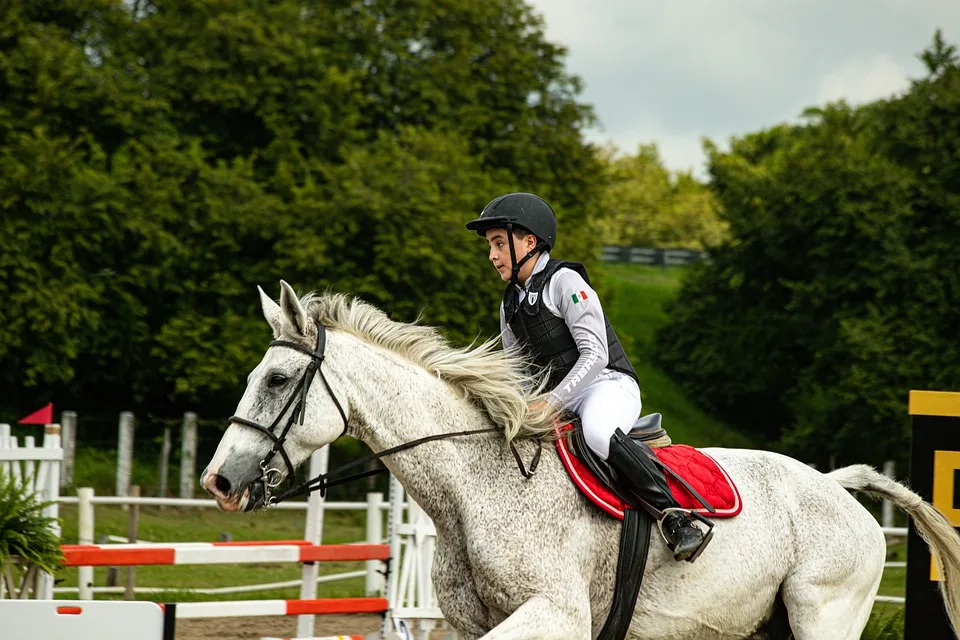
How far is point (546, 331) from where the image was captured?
17.4 ft

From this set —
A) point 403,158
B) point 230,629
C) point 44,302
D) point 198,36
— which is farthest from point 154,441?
point 230,629

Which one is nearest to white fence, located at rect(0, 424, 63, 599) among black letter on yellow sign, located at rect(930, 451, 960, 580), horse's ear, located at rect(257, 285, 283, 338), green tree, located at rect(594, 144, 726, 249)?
horse's ear, located at rect(257, 285, 283, 338)

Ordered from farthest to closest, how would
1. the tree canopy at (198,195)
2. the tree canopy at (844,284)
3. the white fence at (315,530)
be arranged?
the tree canopy at (844,284), the tree canopy at (198,195), the white fence at (315,530)

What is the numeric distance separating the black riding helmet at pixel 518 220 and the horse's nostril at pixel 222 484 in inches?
62.9

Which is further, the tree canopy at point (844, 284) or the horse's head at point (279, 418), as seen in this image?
the tree canopy at point (844, 284)

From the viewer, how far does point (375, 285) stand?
23094 millimetres

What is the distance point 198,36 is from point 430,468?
2202 cm

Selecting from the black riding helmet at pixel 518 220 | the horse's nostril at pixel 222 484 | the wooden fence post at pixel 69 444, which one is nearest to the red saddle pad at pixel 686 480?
the black riding helmet at pixel 518 220

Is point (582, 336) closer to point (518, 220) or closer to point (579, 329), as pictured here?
point (579, 329)

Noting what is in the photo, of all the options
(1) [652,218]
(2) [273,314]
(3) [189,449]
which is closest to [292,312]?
(2) [273,314]

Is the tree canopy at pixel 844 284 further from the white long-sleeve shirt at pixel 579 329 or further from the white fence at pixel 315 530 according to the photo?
the white long-sleeve shirt at pixel 579 329

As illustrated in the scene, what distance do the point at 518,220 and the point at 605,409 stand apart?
938 millimetres

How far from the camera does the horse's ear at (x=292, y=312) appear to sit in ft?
15.5

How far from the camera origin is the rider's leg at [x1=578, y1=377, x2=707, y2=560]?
503 centimetres
